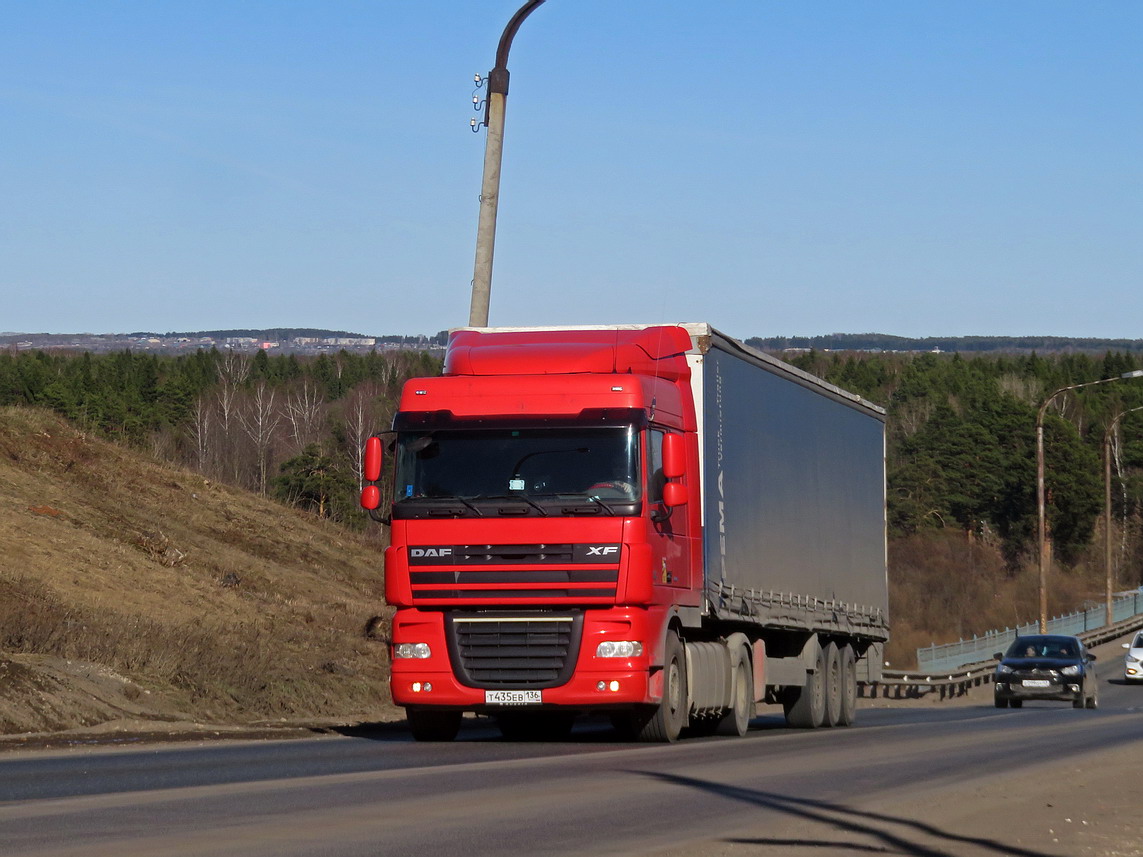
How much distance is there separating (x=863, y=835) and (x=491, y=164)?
42.3ft

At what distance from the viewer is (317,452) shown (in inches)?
3521

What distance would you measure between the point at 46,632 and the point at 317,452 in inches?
2639

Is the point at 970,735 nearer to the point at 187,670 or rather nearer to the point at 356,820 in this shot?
the point at 187,670

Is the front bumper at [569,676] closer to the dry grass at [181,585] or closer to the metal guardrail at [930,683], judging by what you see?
the dry grass at [181,585]

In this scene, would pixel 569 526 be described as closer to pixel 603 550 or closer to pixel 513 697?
pixel 603 550

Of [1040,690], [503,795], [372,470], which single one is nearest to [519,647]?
[372,470]

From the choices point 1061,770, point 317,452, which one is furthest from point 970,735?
point 317,452

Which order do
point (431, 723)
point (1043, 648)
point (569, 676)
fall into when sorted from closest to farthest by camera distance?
1. point (569, 676)
2. point (431, 723)
3. point (1043, 648)

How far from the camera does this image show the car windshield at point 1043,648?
36.5 meters

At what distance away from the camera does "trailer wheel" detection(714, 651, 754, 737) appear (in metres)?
19.4

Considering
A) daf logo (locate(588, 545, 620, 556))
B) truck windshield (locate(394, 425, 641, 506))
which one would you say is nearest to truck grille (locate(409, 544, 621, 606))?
daf logo (locate(588, 545, 620, 556))

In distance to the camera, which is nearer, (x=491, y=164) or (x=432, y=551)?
(x=432, y=551)

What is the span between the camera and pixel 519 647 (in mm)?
16250

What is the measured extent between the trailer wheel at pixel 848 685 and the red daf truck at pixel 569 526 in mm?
5471
